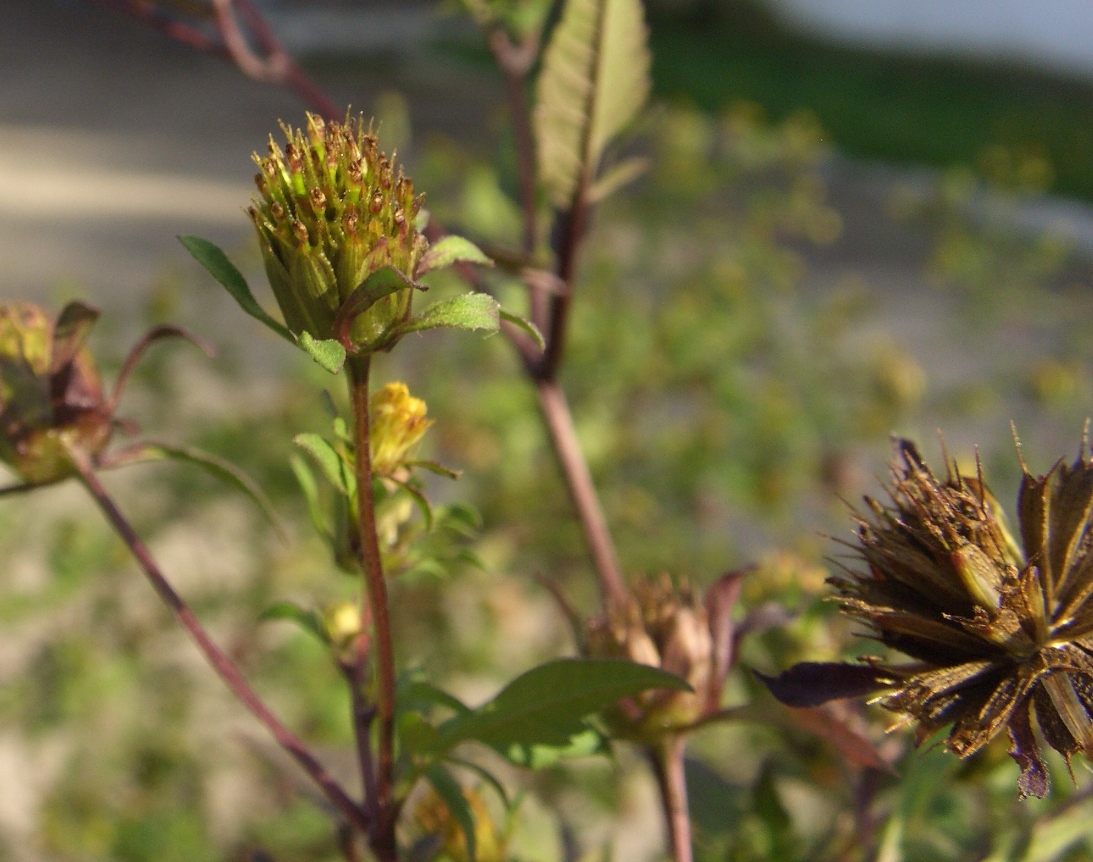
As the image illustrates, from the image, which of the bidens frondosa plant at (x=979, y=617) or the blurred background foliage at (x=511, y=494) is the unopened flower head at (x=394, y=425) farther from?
the blurred background foliage at (x=511, y=494)

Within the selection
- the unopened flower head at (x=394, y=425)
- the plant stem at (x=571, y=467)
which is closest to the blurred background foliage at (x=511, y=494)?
the plant stem at (x=571, y=467)

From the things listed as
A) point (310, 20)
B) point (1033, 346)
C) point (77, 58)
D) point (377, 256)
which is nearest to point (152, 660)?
point (377, 256)

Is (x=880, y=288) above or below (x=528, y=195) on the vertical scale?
below

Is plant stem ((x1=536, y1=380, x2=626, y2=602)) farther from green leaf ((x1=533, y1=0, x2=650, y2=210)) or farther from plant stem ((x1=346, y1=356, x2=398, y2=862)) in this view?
plant stem ((x1=346, y1=356, x2=398, y2=862))

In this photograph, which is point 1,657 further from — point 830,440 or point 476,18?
point 476,18

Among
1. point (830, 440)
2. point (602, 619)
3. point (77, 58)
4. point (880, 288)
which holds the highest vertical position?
point (602, 619)

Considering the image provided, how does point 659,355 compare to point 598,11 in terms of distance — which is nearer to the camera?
point 598,11

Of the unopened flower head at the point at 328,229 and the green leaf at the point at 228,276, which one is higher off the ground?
the unopened flower head at the point at 328,229
